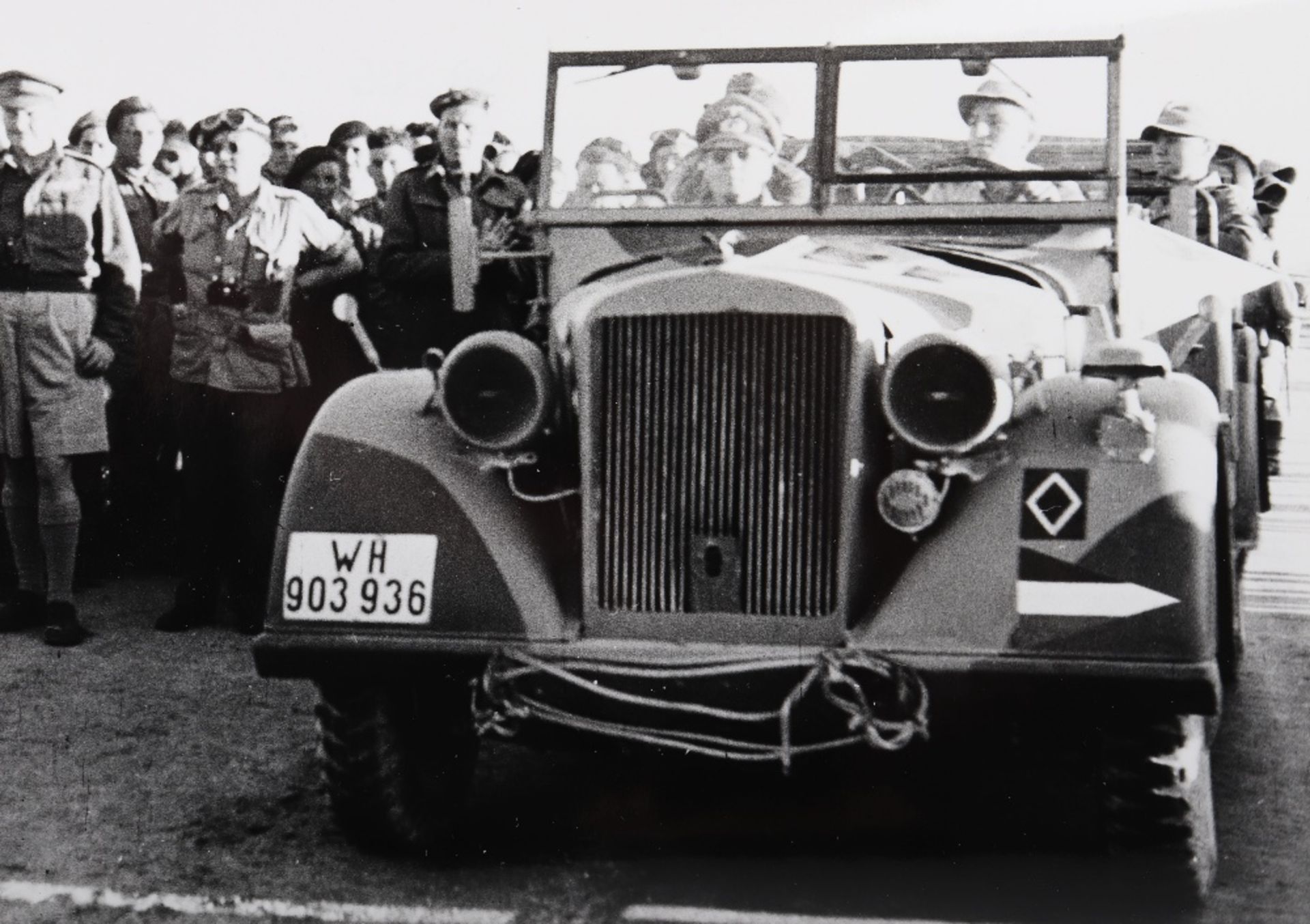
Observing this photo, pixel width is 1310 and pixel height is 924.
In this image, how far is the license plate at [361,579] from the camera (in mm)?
3818

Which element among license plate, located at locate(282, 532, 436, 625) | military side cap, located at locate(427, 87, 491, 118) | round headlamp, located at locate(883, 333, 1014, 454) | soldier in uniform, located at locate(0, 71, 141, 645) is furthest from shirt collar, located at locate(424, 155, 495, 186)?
round headlamp, located at locate(883, 333, 1014, 454)

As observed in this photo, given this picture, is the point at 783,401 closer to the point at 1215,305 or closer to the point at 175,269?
the point at 1215,305

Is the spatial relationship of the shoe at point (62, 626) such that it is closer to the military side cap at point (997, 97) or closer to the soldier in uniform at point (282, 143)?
the soldier in uniform at point (282, 143)

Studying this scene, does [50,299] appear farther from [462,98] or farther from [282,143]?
[282,143]

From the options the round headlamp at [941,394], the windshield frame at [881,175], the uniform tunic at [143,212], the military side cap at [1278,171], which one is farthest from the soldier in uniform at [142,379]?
the military side cap at [1278,171]

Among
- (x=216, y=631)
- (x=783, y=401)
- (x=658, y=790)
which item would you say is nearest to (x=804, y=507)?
(x=783, y=401)

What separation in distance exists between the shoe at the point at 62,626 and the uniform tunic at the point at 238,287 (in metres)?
0.99

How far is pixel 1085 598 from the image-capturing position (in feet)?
11.5

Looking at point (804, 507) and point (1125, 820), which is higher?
point (804, 507)

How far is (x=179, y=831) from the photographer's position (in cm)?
433

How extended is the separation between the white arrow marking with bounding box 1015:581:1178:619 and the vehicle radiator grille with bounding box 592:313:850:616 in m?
0.40

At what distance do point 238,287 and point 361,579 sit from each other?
322 cm

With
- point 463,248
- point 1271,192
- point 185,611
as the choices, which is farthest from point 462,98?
point 1271,192

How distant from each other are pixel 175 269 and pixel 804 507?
4198 millimetres
